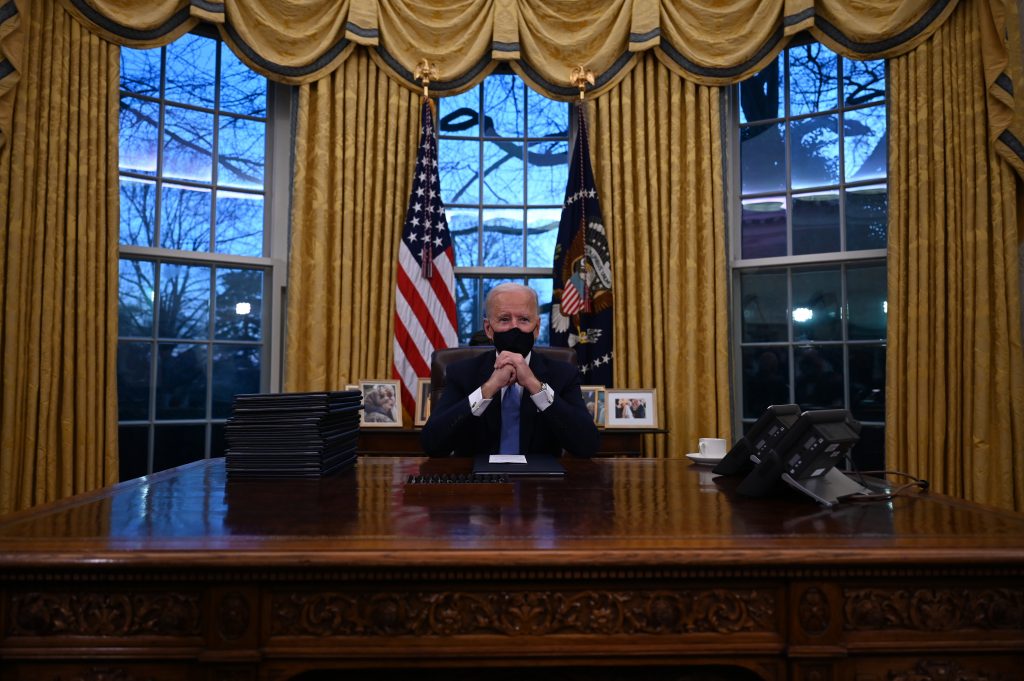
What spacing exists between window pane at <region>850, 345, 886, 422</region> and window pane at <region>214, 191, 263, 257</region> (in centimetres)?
346

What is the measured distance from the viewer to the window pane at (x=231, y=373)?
13.0 feet

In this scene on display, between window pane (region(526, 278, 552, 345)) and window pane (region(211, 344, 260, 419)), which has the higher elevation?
window pane (region(526, 278, 552, 345))

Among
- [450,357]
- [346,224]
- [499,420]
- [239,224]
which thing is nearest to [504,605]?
[499,420]

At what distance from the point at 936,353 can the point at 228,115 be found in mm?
4051

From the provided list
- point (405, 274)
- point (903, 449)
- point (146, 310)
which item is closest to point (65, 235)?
point (146, 310)

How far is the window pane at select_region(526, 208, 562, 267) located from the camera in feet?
14.2

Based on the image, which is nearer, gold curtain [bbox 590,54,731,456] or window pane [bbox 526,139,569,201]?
gold curtain [bbox 590,54,731,456]

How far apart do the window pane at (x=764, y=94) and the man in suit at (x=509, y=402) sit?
2.57m

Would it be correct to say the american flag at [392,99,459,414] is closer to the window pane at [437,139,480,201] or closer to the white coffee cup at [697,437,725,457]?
the window pane at [437,139,480,201]

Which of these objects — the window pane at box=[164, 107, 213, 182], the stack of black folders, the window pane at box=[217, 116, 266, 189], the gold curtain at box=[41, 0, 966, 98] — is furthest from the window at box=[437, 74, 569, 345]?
the stack of black folders

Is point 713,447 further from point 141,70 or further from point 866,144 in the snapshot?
point 141,70

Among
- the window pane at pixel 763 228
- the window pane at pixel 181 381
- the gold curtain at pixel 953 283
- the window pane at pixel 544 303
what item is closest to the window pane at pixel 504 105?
the window pane at pixel 544 303

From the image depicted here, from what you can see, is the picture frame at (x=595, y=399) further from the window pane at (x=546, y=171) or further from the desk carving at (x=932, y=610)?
the desk carving at (x=932, y=610)

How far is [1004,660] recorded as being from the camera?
979 mm
